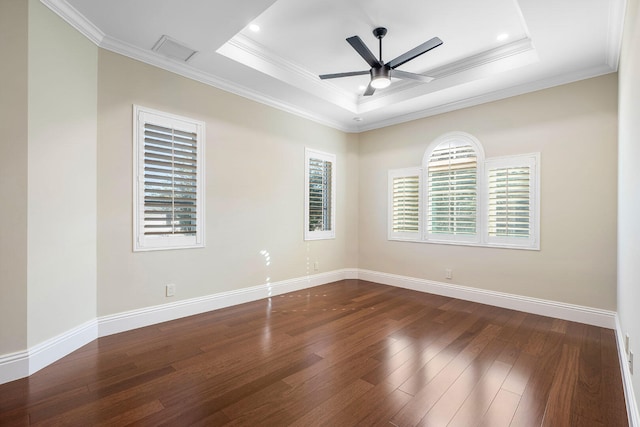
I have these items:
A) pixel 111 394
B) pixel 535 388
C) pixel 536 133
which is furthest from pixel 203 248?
pixel 536 133

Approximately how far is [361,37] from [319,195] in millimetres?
2588

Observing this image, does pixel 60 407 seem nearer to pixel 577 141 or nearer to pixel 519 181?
pixel 519 181

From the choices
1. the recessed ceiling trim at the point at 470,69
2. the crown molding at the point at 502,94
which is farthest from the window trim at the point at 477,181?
the recessed ceiling trim at the point at 470,69

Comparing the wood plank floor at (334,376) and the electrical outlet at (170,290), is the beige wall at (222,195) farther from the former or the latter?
the wood plank floor at (334,376)

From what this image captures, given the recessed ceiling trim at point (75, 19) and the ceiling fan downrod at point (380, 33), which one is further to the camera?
the ceiling fan downrod at point (380, 33)

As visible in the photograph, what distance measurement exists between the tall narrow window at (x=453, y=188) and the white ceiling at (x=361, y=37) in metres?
0.66

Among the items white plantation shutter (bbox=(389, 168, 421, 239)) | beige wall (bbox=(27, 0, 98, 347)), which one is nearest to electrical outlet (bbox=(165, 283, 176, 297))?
beige wall (bbox=(27, 0, 98, 347))

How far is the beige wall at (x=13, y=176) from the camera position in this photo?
218cm

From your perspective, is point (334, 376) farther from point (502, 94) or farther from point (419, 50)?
point (502, 94)

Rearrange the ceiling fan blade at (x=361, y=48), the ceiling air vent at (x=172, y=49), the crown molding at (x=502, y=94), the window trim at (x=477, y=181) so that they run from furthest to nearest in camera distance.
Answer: the window trim at (x=477, y=181) → the crown molding at (x=502, y=94) → the ceiling air vent at (x=172, y=49) → the ceiling fan blade at (x=361, y=48)

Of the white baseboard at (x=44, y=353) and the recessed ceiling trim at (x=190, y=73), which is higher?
the recessed ceiling trim at (x=190, y=73)

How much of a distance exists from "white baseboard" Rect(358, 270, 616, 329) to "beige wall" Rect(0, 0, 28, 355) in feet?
15.2

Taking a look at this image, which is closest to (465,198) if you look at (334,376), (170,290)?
(334,376)

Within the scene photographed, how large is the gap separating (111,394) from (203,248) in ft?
6.04
